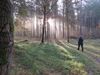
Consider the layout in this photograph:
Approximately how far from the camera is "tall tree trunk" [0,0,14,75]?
299 cm

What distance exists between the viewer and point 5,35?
9.83ft

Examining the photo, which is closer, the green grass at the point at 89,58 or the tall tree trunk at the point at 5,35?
the tall tree trunk at the point at 5,35

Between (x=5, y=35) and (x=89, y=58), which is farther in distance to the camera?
(x=89, y=58)

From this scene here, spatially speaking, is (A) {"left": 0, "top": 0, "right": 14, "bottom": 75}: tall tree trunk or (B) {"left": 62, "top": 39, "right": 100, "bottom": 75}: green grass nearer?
(A) {"left": 0, "top": 0, "right": 14, "bottom": 75}: tall tree trunk

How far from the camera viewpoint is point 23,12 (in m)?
22.5

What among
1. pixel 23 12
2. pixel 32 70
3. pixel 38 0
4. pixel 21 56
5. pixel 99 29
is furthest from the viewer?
pixel 99 29

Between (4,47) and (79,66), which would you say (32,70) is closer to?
(79,66)

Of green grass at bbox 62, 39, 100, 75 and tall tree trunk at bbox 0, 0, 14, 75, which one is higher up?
tall tree trunk at bbox 0, 0, 14, 75

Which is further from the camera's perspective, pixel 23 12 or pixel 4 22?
pixel 23 12

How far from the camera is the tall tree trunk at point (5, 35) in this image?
2992 mm

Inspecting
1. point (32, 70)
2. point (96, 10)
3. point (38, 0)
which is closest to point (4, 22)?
point (32, 70)

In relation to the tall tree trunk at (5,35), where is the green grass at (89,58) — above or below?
below

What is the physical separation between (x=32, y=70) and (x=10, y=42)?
980 cm

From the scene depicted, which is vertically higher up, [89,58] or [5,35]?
[5,35]
